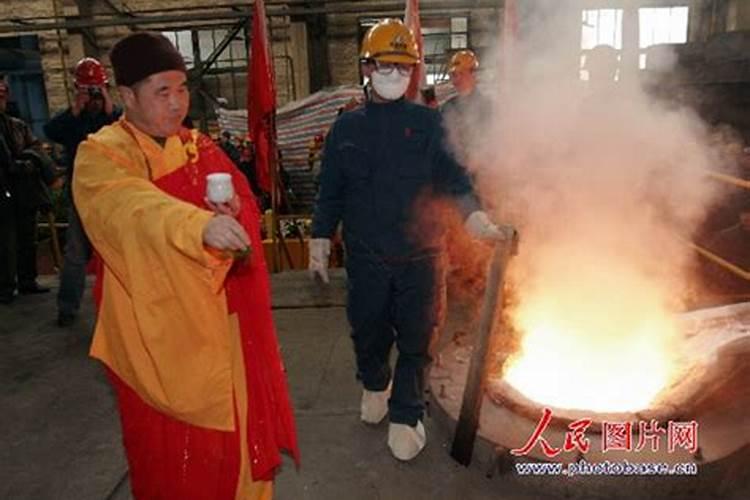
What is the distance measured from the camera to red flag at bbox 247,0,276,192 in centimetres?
737

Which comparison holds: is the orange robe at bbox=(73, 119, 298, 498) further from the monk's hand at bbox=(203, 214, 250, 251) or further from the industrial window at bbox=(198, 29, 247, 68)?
the industrial window at bbox=(198, 29, 247, 68)

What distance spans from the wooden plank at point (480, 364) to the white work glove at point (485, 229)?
1.9 inches

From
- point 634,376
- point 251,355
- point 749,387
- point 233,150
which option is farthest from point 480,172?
point 233,150

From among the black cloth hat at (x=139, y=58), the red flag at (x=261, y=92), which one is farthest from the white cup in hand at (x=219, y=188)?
the red flag at (x=261, y=92)

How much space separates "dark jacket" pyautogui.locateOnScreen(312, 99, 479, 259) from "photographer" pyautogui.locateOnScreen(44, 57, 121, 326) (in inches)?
118

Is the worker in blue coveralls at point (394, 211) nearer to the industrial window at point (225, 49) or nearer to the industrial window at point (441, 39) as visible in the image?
Result: the industrial window at point (441, 39)

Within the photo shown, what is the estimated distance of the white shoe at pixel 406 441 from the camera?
347 centimetres

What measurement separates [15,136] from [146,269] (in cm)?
530

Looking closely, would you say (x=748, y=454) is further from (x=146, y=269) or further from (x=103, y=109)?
(x=103, y=109)

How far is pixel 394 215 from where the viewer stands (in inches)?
131

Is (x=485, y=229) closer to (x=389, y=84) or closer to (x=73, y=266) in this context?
(x=389, y=84)

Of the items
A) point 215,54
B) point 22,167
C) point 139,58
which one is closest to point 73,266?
point 22,167

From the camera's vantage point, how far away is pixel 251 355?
2545mm

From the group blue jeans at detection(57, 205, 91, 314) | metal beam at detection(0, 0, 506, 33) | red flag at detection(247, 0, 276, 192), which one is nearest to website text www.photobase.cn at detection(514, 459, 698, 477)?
blue jeans at detection(57, 205, 91, 314)
